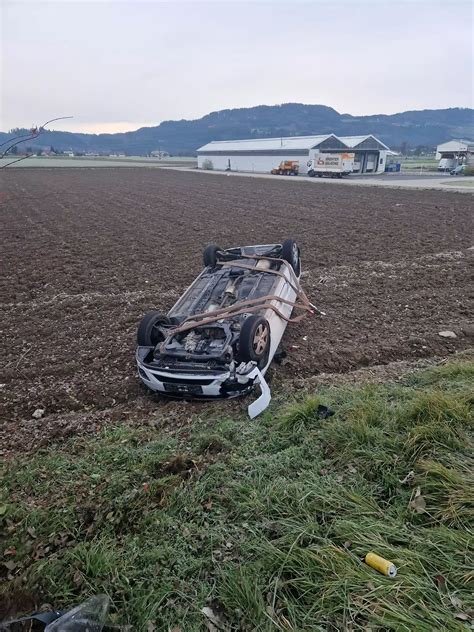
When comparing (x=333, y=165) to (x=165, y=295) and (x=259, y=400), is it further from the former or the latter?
(x=259, y=400)

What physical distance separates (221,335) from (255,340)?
1.44 feet

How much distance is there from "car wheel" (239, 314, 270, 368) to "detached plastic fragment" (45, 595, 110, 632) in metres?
2.51

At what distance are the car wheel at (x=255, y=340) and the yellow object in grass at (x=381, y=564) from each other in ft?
7.68

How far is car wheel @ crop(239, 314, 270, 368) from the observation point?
4.49m

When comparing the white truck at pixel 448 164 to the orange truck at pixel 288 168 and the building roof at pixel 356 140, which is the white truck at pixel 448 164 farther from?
the orange truck at pixel 288 168

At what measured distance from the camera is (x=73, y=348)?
5.87 metres

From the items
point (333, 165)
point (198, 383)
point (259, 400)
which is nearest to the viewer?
point (259, 400)

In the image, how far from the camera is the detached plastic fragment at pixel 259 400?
13.7ft

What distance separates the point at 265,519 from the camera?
113 inches

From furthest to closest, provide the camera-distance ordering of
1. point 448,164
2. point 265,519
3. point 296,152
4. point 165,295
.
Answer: point 296,152 → point 448,164 → point 165,295 → point 265,519

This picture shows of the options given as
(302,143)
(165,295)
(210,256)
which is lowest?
(165,295)

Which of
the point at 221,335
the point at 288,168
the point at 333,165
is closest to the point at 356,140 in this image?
the point at 288,168

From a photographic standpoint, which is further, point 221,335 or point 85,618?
point 221,335

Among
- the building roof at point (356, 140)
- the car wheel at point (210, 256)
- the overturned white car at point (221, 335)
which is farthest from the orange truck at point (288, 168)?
the overturned white car at point (221, 335)
